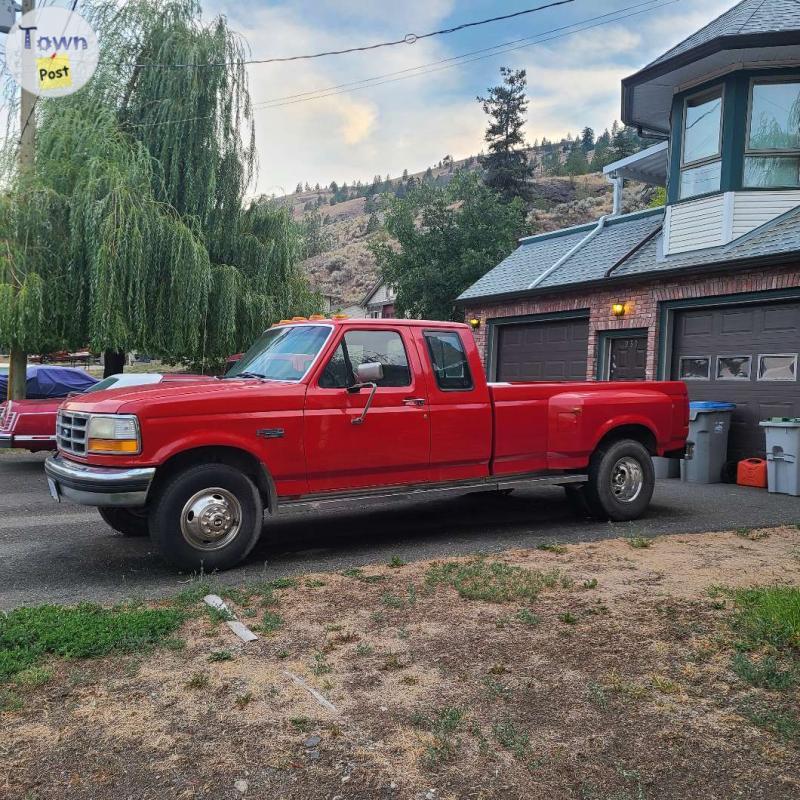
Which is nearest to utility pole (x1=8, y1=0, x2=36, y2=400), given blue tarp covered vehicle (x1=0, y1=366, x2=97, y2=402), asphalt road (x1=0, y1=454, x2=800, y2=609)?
blue tarp covered vehicle (x1=0, y1=366, x2=97, y2=402)

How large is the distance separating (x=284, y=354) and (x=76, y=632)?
303cm

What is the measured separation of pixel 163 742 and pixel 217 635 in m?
1.22

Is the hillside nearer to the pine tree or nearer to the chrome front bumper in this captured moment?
the pine tree

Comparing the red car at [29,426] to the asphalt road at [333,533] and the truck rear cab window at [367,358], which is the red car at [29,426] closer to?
the asphalt road at [333,533]

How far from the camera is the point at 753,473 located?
1038 cm

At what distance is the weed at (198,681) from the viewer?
3584 mm

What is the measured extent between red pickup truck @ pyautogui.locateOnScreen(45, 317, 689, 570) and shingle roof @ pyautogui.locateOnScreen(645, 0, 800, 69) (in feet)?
21.8

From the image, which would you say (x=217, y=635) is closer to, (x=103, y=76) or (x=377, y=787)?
(x=377, y=787)

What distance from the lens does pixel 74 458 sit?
5.72 metres

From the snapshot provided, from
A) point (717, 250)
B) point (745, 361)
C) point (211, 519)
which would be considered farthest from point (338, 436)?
point (717, 250)

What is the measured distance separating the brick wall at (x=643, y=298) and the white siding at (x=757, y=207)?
1.02 metres

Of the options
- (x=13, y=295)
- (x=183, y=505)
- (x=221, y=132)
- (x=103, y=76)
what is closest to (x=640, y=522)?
(x=183, y=505)

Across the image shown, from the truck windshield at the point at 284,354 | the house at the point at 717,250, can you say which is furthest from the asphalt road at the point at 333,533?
the house at the point at 717,250

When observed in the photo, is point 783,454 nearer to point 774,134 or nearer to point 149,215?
point 774,134
